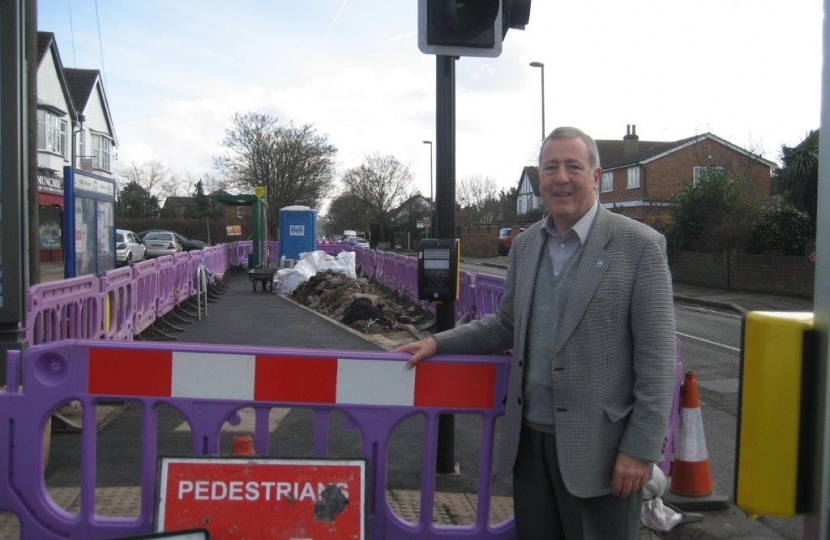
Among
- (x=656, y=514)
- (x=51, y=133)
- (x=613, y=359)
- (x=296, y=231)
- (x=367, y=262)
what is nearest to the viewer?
(x=613, y=359)

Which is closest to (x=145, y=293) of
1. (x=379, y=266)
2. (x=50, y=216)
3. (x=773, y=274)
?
(x=379, y=266)

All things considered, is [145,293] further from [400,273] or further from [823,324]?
[823,324]

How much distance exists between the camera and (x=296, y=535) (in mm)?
2768

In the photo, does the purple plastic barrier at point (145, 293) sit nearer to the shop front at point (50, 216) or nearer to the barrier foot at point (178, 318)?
the barrier foot at point (178, 318)

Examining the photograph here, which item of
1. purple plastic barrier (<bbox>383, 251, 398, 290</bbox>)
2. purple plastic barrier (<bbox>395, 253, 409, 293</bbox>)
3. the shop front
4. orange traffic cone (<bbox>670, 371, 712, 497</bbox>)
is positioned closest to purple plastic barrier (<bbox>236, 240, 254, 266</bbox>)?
the shop front

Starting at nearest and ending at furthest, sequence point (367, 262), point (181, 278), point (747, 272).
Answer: point (181, 278)
point (747, 272)
point (367, 262)

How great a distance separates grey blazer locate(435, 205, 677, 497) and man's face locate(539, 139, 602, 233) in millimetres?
153

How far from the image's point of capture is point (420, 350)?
123 inches

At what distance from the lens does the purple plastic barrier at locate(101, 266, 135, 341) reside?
7.92 meters

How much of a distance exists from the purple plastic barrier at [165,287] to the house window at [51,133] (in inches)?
956

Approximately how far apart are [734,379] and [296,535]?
761cm

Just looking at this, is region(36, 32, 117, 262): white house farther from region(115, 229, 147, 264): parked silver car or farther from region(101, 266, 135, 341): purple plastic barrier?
region(101, 266, 135, 341): purple plastic barrier

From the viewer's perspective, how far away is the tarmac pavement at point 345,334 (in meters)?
4.12

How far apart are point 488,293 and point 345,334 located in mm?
3285
